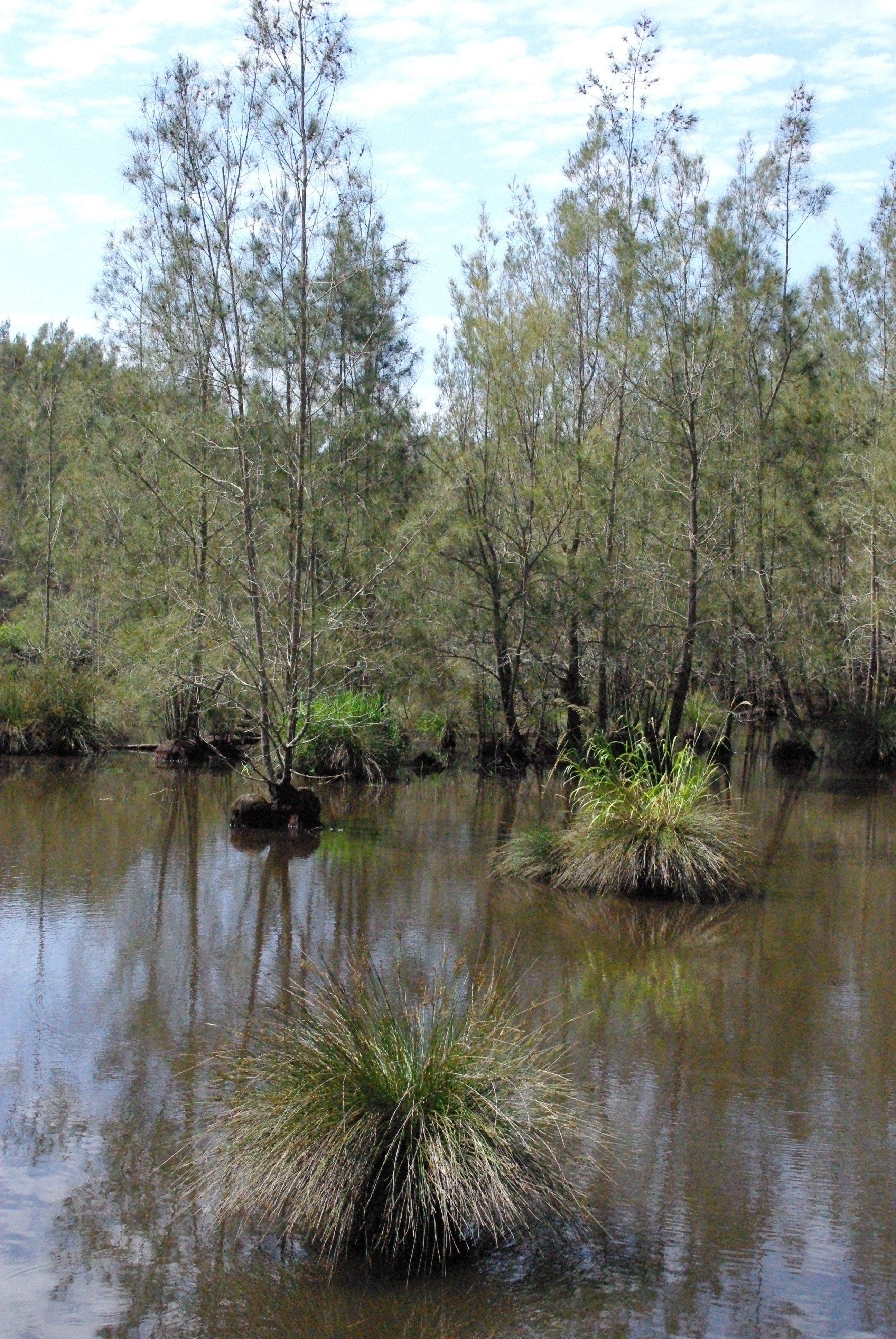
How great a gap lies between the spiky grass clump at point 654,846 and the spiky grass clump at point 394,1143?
565cm

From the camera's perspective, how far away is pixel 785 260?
23656 mm

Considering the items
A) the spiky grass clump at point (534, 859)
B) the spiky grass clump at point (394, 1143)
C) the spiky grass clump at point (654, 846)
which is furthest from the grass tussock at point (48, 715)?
the spiky grass clump at point (394, 1143)

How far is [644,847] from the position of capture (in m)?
11.0

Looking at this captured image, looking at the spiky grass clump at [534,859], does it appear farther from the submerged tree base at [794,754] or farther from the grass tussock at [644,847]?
the submerged tree base at [794,754]

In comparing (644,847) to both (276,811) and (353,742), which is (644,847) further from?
(353,742)

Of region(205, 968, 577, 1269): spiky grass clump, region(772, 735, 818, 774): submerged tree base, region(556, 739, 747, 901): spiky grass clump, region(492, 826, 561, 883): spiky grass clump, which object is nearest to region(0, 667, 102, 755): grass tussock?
region(492, 826, 561, 883): spiky grass clump

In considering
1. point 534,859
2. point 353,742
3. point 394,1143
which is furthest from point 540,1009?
point 353,742

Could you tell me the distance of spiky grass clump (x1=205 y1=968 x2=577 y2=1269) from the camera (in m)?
4.66

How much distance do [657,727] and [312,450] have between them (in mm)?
7241

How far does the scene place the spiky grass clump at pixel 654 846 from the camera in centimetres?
1089

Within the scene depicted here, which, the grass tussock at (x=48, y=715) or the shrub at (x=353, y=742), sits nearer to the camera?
the shrub at (x=353, y=742)

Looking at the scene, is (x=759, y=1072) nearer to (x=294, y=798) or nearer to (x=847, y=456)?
(x=294, y=798)

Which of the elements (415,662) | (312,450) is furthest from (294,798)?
(415,662)

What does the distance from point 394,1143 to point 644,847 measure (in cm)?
658
